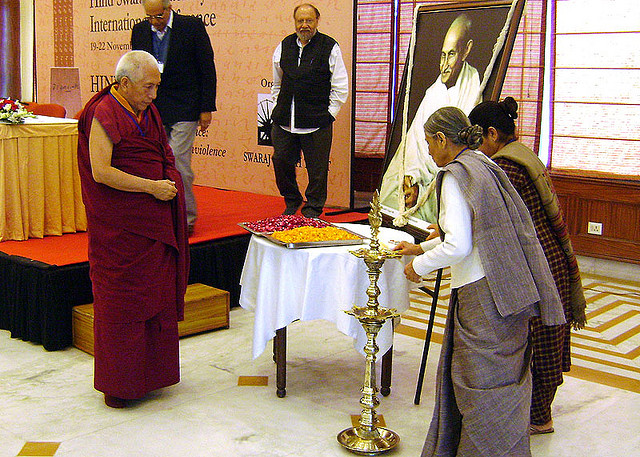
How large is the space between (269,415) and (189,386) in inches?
21.6

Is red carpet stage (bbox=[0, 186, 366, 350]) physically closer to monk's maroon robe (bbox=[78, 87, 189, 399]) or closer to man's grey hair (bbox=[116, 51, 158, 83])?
monk's maroon robe (bbox=[78, 87, 189, 399])

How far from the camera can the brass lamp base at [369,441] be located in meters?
3.05

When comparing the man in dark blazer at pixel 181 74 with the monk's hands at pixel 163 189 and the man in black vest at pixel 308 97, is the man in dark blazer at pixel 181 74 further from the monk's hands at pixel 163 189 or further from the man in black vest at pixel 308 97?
the monk's hands at pixel 163 189

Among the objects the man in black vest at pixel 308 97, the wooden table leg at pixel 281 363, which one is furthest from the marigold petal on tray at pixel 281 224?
the man in black vest at pixel 308 97

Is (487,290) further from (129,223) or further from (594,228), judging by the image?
(594,228)

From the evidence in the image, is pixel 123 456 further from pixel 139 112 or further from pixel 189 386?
pixel 139 112

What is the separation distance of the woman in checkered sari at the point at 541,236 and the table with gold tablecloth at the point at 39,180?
11.0ft

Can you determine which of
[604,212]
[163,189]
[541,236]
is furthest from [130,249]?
[604,212]

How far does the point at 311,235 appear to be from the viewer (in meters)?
3.52

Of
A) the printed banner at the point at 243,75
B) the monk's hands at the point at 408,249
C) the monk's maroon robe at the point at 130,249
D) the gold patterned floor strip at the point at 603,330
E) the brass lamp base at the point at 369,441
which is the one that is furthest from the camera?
the printed banner at the point at 243,75

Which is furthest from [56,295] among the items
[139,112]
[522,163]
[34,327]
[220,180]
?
[220,180]

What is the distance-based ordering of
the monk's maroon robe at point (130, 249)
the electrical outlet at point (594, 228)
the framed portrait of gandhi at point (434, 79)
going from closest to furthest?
the monk's maroon robe at point (130, 249) → the framed portrait of gandhi at point (434, 79) → the electrical outlet at point (594, 228)

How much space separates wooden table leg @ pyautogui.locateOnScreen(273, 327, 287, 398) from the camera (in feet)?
11.8

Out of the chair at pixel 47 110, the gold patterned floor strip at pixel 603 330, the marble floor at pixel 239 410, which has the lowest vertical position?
the marble floor at pixel 239 410
